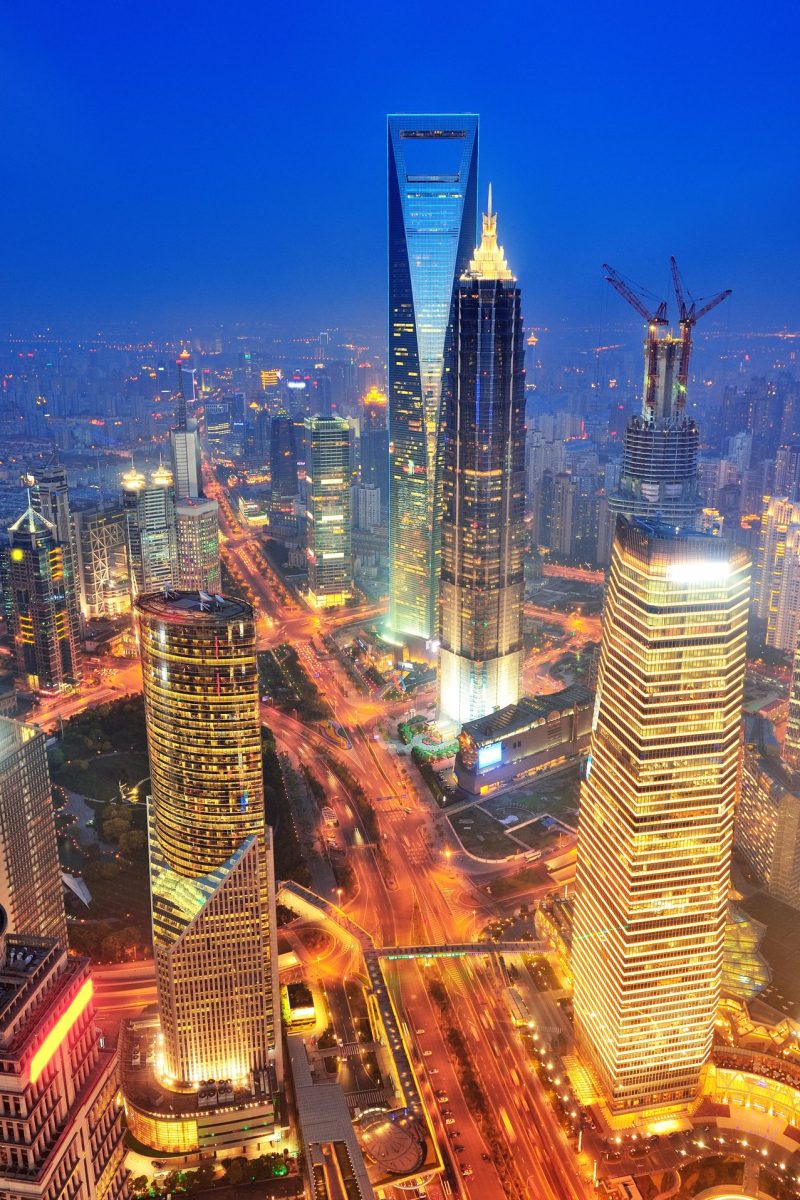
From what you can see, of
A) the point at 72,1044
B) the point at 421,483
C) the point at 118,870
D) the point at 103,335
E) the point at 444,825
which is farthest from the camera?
the point at 103,335

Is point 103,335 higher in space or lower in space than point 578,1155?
higher

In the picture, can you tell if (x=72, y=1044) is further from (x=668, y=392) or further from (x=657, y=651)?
(x=668, y=392)

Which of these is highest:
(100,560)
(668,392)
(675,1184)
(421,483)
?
(668,392)

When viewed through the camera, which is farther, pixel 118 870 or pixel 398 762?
pixel 398 762

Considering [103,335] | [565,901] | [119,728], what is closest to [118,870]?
[119,728]

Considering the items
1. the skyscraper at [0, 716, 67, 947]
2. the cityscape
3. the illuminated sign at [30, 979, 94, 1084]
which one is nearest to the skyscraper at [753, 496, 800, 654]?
the cityscape

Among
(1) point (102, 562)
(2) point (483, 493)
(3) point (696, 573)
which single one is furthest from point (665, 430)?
(1) point (102, 562)
